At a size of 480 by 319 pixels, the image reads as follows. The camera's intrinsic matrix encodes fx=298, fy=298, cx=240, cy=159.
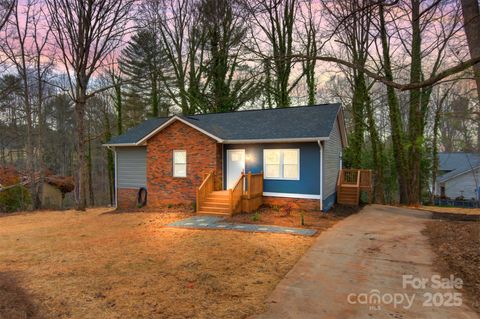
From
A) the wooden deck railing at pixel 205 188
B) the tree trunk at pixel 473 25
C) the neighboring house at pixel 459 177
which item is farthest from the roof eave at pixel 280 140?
the neighboring house at pixel 459 177

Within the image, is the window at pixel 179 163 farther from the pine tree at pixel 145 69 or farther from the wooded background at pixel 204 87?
the pine tree at pixel 145 69

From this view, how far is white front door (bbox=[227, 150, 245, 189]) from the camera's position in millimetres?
13594

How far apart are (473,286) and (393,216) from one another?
7552mm

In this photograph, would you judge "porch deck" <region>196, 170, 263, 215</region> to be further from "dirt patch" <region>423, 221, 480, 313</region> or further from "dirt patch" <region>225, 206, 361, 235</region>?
"dirt patch" <region>423, 221, 480, 313</region>

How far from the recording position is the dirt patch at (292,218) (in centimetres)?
1007

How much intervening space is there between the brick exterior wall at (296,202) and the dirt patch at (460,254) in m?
3.98

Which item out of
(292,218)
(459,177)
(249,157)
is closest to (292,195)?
(292,218)

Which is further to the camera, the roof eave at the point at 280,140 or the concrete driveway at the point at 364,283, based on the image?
the roof eave at the point at 280,140

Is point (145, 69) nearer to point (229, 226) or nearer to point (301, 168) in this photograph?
point (301, 168)

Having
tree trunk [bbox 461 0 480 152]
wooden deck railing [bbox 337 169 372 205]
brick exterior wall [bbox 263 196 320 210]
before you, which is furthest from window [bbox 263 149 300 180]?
tree trunk [bbox 461 0 480 152]

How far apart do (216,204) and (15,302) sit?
8195 mm

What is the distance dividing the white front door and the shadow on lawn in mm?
9313

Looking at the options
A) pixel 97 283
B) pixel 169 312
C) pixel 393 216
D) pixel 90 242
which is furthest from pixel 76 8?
pixel 393 216

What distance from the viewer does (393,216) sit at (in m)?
12.2
